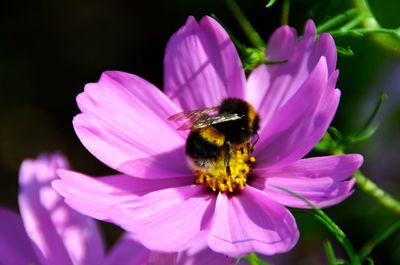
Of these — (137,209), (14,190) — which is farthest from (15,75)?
(137,209)

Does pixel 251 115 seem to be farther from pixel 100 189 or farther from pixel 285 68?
pixel 100 189

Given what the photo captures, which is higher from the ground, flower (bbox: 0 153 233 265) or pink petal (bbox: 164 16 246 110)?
pink petal (bbox: 164 16 246 110)

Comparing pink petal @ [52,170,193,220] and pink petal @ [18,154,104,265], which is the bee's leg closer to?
pink petal @ [52,170,193,220]

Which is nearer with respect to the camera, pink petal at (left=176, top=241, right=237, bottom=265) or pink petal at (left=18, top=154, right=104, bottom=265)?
pink petal at (left=176, top=241, right=237, bottom=265)

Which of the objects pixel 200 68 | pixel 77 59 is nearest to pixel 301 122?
pixel 200 68

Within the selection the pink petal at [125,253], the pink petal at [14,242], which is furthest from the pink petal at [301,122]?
the pink petal at [14,242]

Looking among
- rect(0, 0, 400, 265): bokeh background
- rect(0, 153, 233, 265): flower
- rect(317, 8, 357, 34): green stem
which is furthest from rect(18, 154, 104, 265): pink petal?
rect(0, 0, 400, 265): bokeh background

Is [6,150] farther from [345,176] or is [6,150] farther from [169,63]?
[345,176]

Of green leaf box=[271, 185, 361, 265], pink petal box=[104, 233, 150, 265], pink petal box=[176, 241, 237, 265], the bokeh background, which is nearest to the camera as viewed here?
green leaf box=[271, 185, 361, 265]
